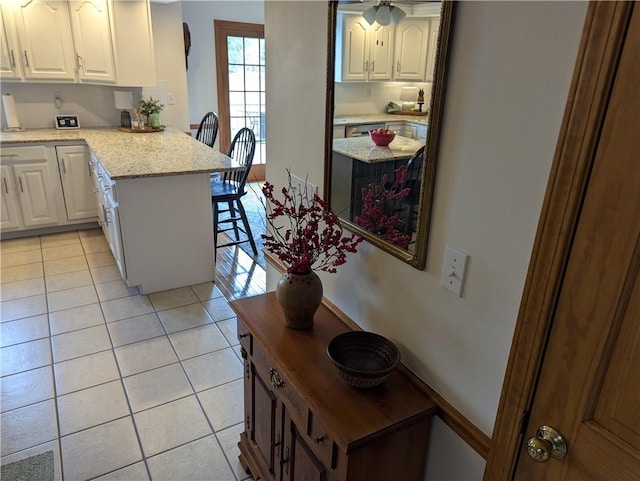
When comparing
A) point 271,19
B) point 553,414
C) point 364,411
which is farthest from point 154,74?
point 553,414

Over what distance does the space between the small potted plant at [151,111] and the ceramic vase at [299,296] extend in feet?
12.2

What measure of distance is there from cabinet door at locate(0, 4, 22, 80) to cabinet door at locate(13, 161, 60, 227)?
80 centimetres

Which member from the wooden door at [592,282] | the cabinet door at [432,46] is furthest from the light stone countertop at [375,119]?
the wooden door at [592,282]

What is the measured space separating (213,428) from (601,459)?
166 centimetres

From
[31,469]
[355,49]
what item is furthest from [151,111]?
[355,49]

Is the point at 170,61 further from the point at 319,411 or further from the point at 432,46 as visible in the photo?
the point at 319,411

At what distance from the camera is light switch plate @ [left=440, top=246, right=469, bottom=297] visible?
1.12m

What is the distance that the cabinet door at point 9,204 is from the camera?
3.87m

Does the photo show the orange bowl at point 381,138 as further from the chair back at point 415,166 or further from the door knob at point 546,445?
the door knob at point 546,445

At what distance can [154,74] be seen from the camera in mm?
4418

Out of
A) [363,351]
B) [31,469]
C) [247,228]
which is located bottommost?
[31,469]

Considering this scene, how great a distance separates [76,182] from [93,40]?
1310 mm

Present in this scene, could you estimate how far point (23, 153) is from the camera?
3861 millimetres

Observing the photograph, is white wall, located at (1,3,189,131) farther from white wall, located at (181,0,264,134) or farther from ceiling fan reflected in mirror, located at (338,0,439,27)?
Answer: ceiling fan reflected in mirror, located at (338,0,439,27)
